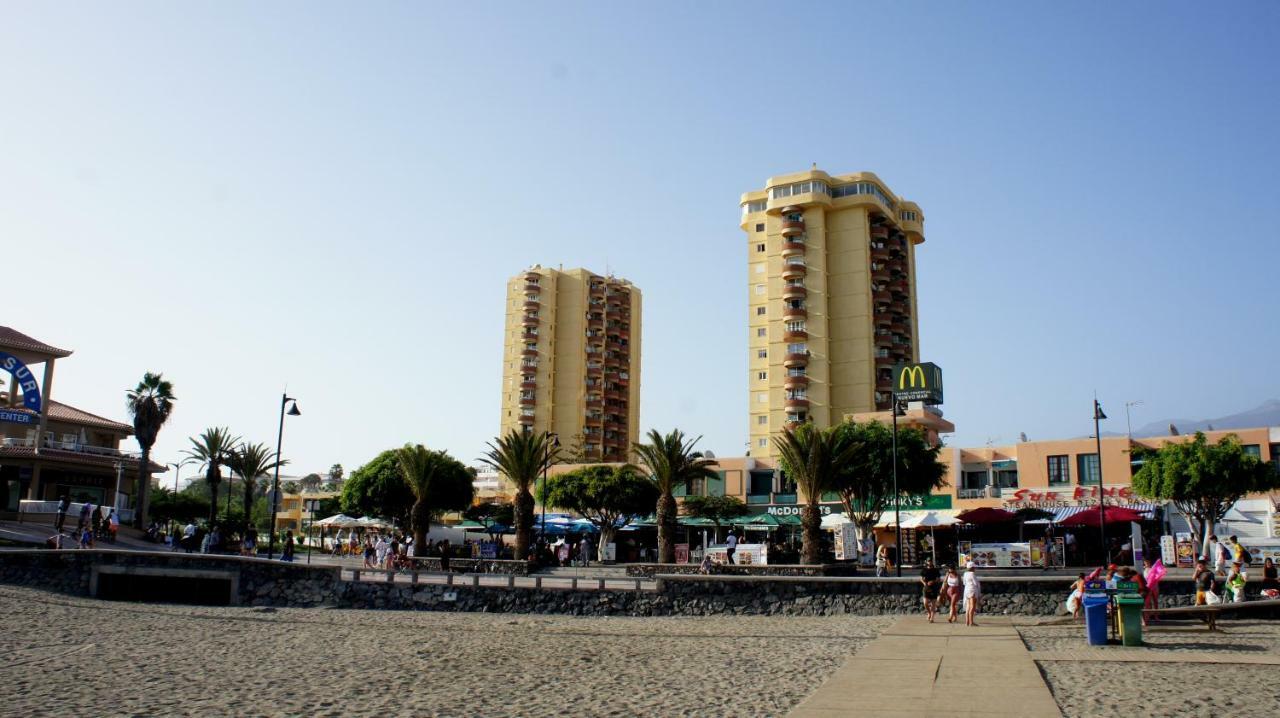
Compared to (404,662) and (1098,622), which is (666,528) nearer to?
(404,662)

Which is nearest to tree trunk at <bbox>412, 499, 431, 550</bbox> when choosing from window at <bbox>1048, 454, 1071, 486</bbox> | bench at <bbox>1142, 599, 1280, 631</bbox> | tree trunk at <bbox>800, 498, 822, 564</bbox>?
tree trunk at <bbox>800, 498, 822, 564</bbox>

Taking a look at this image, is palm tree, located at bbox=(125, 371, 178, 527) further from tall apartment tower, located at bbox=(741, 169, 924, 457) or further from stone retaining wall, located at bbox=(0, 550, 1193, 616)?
tall apartment tower, located at bbox=(741, 169, 924, 457)

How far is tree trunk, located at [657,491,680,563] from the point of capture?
129ft

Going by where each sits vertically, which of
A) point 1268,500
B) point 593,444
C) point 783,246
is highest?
point 783,246

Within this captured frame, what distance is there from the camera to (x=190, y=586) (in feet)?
91.2

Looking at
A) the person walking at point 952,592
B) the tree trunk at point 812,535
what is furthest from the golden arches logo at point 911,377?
the person walking at point 952,592

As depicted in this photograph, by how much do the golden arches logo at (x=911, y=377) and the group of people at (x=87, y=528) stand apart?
53061mm

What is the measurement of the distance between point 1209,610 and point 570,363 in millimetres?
98294

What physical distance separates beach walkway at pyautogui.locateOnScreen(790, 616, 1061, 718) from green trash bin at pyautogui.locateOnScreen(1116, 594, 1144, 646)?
1733 mm

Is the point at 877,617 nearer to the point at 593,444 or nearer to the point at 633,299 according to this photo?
the point at 593,444

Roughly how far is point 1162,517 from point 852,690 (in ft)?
144

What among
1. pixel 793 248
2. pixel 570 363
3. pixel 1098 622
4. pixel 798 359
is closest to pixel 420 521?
pixel 1098 622

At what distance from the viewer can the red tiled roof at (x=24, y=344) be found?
146ft

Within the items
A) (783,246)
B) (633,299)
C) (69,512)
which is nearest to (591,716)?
(69,512)
